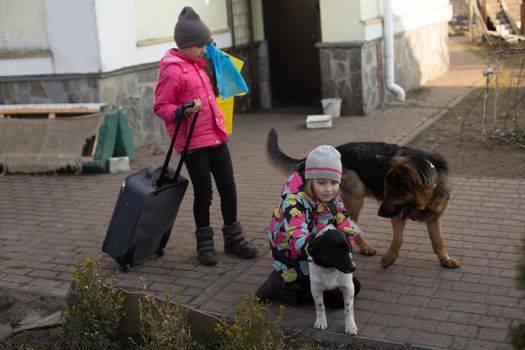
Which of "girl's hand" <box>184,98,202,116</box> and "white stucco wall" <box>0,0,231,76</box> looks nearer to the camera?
"girl's hand" <box>184,98,202,116</box>

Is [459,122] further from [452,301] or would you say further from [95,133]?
[452,301]

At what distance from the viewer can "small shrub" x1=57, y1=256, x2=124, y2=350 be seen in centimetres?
423

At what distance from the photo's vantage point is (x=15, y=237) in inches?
262

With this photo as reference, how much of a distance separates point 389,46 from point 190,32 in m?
7.23

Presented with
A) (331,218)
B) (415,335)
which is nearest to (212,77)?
(331,218)

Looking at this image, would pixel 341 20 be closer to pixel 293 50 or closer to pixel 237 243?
pixel 293 50

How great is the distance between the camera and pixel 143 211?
208 inches

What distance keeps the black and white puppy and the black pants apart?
145cm

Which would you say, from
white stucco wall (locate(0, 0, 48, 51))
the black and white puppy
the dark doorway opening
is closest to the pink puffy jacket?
the black and white puppy

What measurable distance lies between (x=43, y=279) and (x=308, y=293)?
2.05 metres

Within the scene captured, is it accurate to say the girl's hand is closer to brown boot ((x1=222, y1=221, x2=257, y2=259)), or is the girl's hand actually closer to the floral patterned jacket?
the floral patterned jacket

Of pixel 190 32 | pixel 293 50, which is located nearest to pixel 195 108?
pixel 190 32

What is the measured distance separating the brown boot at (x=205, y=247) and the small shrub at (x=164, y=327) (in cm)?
136

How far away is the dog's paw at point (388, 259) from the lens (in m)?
5.23
